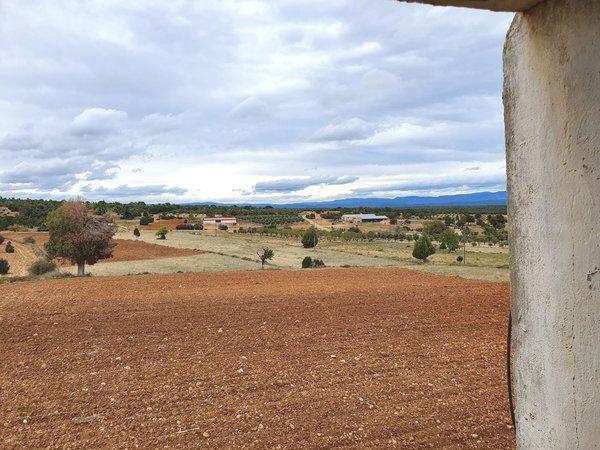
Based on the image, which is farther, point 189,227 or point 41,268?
point 189,227

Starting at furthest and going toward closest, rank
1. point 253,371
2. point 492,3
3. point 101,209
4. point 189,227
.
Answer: point 189,227
point 101,209
point 253,371
point 492,3

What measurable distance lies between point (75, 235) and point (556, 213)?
25975 millimetres

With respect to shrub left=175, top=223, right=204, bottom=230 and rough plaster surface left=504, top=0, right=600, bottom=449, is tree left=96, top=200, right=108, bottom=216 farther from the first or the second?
rough plaster surface left=504, top=0, right=600, bottom=449

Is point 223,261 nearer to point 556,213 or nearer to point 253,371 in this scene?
point 253,371

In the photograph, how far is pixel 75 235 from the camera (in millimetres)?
24922

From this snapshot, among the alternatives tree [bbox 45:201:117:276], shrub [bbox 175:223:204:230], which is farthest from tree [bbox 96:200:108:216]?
shrub [bbox 175:223:204:230]

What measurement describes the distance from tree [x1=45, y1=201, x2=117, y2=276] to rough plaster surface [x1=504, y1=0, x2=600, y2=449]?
2538 cm

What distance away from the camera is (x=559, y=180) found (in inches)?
82.1

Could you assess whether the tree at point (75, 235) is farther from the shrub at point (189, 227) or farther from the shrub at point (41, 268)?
the shrub at point (189, 227)

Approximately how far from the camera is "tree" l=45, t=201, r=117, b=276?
24891 mm

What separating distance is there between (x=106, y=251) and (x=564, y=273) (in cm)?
2649

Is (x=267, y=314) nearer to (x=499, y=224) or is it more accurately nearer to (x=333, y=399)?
(x=333, y=399)

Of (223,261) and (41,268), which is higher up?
(41,268)

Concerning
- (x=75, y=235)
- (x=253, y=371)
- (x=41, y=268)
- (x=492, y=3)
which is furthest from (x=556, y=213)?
(x=75, y=235)
